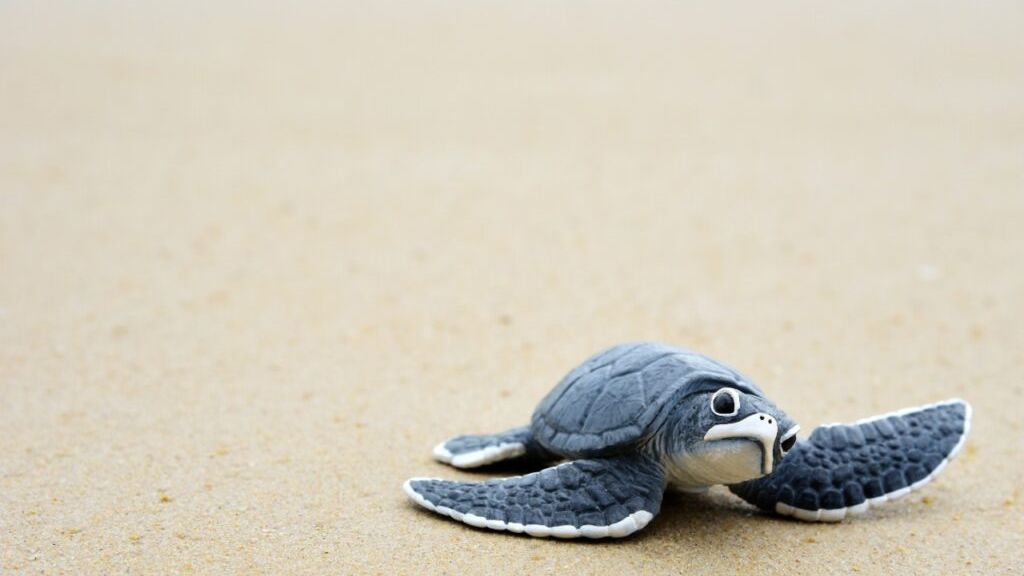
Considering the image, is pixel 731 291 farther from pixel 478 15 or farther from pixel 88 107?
pixel 478 15

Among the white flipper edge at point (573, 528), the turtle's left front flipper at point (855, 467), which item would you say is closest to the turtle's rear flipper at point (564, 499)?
the white flipper edge at point (573, 528)

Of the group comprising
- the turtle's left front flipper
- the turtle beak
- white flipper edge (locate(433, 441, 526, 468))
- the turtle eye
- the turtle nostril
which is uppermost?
the turtle eye

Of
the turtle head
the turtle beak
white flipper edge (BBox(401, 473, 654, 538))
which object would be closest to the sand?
white flipper edge (BBox(401, 473, 654, 538))

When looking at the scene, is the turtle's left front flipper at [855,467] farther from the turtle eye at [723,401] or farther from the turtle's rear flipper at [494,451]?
the turtle's rear flipper at [494,451]

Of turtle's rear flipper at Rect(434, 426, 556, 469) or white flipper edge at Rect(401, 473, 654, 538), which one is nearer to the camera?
white flipper edge at Rect(401, 473, 654, 538)

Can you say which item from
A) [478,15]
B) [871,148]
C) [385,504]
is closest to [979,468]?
[385,504]

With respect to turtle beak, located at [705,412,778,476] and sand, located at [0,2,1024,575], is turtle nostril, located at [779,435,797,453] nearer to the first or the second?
turtle beak, located at [705,412,778,476]

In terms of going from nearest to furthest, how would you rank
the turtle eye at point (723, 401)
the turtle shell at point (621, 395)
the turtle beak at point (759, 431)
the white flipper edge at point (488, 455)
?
the turtle beak at point (759, 431)
the turtle eye at point (723, 401)
the turtle shell at point (621, 395)
the white flipper edge at point (488, 455)
